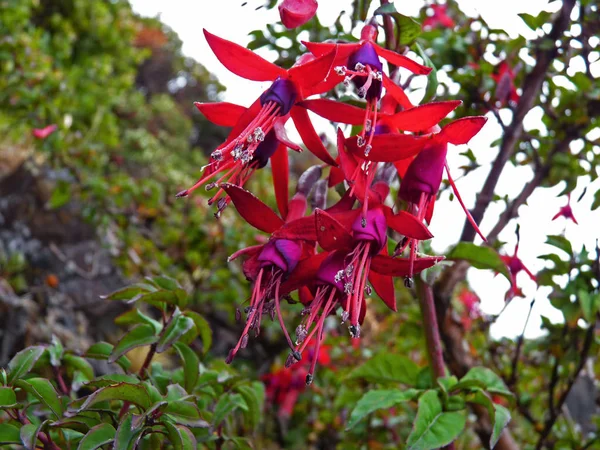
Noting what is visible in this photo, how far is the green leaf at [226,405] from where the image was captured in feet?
2.28

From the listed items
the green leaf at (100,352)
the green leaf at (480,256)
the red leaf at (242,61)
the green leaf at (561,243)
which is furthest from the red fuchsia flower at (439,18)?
the green leaf at (100,352)

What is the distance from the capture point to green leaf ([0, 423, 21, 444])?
510 millimetres

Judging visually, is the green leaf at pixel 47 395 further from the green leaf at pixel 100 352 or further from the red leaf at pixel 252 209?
the red leaf at pixel 252 209

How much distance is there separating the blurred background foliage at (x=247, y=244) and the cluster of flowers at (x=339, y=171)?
0.37ft

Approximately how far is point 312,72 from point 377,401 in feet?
1.37

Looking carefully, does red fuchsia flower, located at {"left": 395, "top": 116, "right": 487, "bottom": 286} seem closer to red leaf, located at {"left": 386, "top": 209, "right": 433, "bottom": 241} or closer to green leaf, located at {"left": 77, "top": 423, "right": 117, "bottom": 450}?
red leaf, located at {"left": 386, "top": 209, "right": 433, "bottom": 241}

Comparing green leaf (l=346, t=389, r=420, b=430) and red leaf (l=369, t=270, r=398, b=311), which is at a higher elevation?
red leaf (l=369, t=270, r=398, b=311)

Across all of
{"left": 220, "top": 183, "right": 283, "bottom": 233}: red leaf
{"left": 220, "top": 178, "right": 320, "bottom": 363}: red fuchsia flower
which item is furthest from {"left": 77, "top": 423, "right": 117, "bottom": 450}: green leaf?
{"left": 220, "top": 183, "right": 283, "bottom": 233}: red leaf

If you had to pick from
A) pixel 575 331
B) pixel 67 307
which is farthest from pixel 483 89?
pixel 67 307

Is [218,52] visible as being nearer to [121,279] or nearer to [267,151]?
[267,151]

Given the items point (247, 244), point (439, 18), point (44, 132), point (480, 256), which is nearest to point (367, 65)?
point (480, 256)

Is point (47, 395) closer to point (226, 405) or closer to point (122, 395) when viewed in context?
point (122, 395)

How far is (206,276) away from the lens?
2.40 metres

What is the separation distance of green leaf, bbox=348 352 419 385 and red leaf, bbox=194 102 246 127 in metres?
0.47
